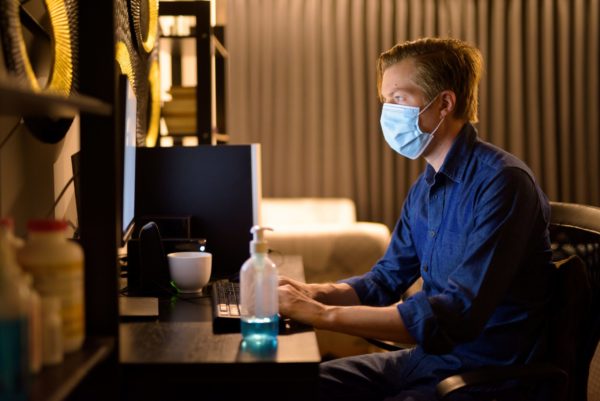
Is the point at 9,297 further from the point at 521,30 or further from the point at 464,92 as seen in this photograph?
the point at 521,30

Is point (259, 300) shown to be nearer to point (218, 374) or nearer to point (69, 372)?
point (218, 374)

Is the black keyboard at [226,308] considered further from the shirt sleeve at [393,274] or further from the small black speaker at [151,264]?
the shirt sleeve at [393,274]

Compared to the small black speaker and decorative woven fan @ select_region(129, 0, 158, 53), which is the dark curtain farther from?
the small black speaker

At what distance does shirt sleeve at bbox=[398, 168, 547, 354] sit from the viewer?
4.28ft

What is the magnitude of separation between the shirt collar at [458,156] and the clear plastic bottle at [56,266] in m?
0.90

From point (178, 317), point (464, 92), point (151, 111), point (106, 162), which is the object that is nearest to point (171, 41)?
point (151, 111)

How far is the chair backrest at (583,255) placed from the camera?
133cm

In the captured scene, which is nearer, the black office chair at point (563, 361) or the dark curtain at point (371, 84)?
the black office chair at point (563, 361)

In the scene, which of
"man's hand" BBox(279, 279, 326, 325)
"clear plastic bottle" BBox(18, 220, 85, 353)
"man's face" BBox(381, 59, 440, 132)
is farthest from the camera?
"man's face" BBox(381, 59, 440, 132)

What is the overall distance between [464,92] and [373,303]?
0.57m

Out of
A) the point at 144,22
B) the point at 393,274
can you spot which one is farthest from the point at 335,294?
the point at 144,22

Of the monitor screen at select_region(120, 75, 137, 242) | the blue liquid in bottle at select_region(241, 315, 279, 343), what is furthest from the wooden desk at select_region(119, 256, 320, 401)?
the monitor screen at select_region(120, 75, 137, 242)

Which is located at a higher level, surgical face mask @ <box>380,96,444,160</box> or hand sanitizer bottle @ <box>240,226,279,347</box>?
surgical face mask @ <box>380,96,444,160</box>

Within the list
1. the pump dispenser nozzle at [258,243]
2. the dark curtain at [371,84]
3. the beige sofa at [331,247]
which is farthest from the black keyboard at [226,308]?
the dark curtain at [371,84]
